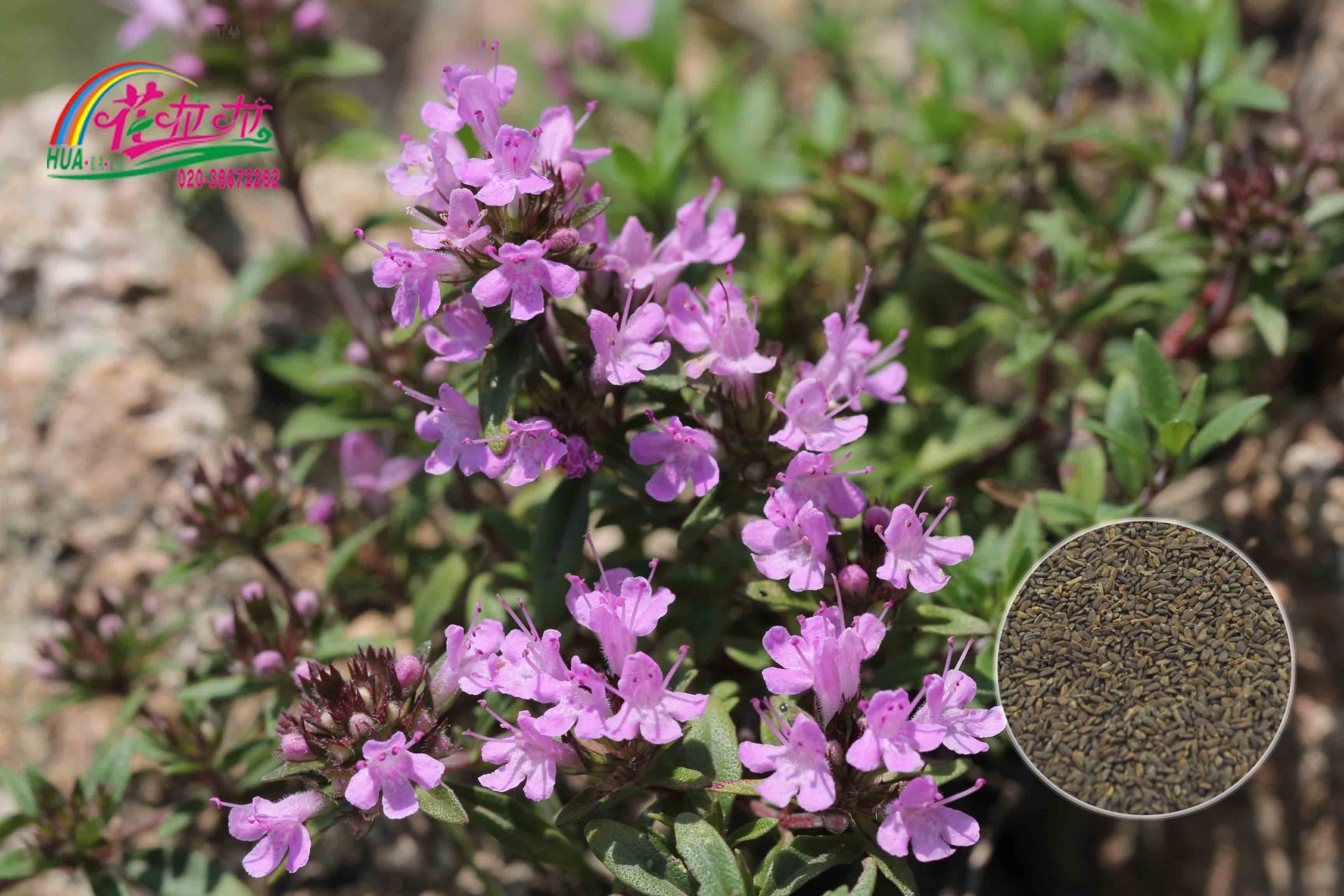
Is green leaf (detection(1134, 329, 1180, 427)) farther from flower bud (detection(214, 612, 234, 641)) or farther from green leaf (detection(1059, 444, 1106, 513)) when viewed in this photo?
flower bud (detection(214, 612, 234, 641))

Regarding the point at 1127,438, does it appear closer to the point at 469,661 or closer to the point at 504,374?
the point at 504,374

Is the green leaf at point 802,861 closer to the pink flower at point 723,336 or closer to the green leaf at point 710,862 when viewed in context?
the green leaf at point 710,862

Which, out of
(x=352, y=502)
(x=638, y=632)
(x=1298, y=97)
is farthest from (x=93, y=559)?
(x=1298, y=97)

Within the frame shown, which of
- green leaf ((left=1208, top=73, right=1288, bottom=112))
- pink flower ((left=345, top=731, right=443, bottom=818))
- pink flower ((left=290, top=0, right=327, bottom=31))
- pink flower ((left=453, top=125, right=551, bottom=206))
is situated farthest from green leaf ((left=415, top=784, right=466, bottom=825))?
green leaf ((left=1208, top=73, right=1288, bottom=112))

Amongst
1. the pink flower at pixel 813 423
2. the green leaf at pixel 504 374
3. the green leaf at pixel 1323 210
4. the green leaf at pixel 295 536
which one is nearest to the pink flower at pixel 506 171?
the green leaf at pixel 504 374

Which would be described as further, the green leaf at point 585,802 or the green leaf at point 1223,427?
the green leaf at point 1223,427

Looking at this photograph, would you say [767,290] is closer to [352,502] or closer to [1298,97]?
[352,502]
